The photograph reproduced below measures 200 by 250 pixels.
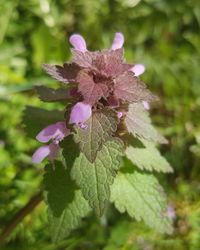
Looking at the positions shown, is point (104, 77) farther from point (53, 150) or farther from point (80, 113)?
point (53, 150)

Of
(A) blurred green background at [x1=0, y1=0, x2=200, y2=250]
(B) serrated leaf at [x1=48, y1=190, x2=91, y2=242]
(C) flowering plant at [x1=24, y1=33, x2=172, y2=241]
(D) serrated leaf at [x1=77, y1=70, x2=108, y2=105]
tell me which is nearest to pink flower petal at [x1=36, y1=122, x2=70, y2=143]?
(C) flowering plant at [x1=24, y1=33, x2=172, y2=241]

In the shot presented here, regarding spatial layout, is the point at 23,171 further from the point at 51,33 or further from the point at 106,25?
the point at 106,25

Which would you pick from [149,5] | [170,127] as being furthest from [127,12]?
[170,127]

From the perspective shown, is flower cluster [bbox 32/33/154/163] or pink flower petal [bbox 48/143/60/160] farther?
pink flower petal [bbox 48/143/60/160]

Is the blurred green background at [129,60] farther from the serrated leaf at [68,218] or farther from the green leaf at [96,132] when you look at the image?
the green leaf at [96,132]

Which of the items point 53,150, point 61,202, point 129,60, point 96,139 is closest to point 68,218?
point 61,202

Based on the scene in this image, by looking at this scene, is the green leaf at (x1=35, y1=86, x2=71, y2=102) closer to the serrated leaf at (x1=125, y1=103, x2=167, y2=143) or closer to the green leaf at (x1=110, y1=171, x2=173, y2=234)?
the serrated leaf at (x1=125, y1=103, x2=167, y2=143)

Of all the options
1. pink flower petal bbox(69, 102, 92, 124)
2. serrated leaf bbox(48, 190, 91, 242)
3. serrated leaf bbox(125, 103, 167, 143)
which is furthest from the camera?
serrated leaf bbox(48, 190, 91, 242)
